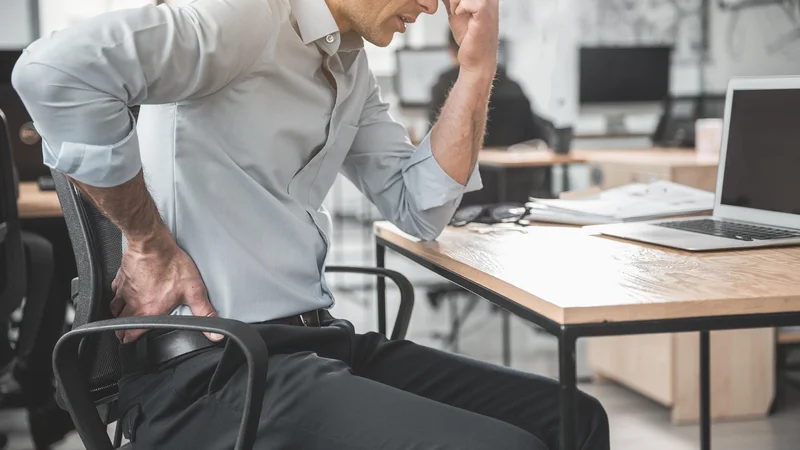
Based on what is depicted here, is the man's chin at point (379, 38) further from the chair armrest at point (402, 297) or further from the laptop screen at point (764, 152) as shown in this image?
the laptop screen at point (764, 152)

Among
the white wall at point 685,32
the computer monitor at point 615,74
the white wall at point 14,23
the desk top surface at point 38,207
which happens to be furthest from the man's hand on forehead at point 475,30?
the white wall at point 14,23

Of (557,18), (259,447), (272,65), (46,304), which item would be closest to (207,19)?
(272,65)

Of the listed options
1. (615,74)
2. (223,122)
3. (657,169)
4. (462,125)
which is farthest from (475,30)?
(615,74)

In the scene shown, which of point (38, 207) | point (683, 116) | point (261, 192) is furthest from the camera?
point (683, 116)

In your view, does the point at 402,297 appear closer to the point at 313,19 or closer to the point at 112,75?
the point at 313,19

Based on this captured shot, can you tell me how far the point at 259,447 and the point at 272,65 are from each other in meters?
0.54

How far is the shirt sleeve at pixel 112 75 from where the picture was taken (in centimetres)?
111

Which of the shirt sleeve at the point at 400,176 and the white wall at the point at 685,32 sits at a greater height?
the white wall at the point at 685,32

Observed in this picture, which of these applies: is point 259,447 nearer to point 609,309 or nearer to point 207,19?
point 609,309

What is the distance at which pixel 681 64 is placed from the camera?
7383mm

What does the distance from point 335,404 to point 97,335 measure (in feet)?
1.27

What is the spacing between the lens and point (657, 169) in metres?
3.31

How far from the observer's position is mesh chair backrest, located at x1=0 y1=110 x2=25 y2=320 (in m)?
2.25

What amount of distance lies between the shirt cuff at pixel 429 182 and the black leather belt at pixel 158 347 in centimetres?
42
